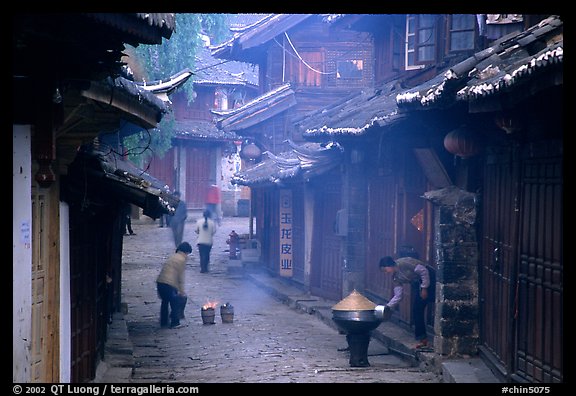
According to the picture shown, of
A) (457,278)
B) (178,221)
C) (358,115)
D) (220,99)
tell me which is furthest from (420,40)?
(220,99)

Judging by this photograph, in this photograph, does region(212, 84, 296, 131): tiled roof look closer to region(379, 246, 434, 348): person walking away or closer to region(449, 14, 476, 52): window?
region(449, 14, 476, 52): window

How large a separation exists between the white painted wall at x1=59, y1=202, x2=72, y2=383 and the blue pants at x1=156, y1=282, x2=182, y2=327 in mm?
7668

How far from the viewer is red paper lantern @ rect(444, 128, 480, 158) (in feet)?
39.0

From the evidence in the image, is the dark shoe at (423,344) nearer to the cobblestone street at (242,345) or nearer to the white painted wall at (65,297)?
the cobblestone street at (242,345)

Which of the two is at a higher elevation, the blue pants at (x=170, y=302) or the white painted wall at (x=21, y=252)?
the white painted wall at (x=21, y=252)

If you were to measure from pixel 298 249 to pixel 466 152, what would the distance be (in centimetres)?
1235

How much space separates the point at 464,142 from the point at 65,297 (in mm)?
5739

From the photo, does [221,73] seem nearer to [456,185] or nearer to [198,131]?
[198,131]

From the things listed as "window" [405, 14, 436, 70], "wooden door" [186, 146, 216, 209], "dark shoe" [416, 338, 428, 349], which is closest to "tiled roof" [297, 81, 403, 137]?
"window" [405, 14, 436, 70]

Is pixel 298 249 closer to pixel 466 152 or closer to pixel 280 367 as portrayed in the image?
pixel 280 367

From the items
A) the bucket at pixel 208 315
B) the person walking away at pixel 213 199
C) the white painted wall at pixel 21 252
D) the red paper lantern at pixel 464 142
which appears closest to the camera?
the white painted wall at pixel 21 252

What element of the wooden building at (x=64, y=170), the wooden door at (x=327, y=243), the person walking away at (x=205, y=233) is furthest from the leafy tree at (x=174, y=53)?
the wooden building at (x=64, y=170)

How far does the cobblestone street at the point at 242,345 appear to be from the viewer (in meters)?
12.9

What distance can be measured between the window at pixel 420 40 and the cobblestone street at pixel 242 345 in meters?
5.54
